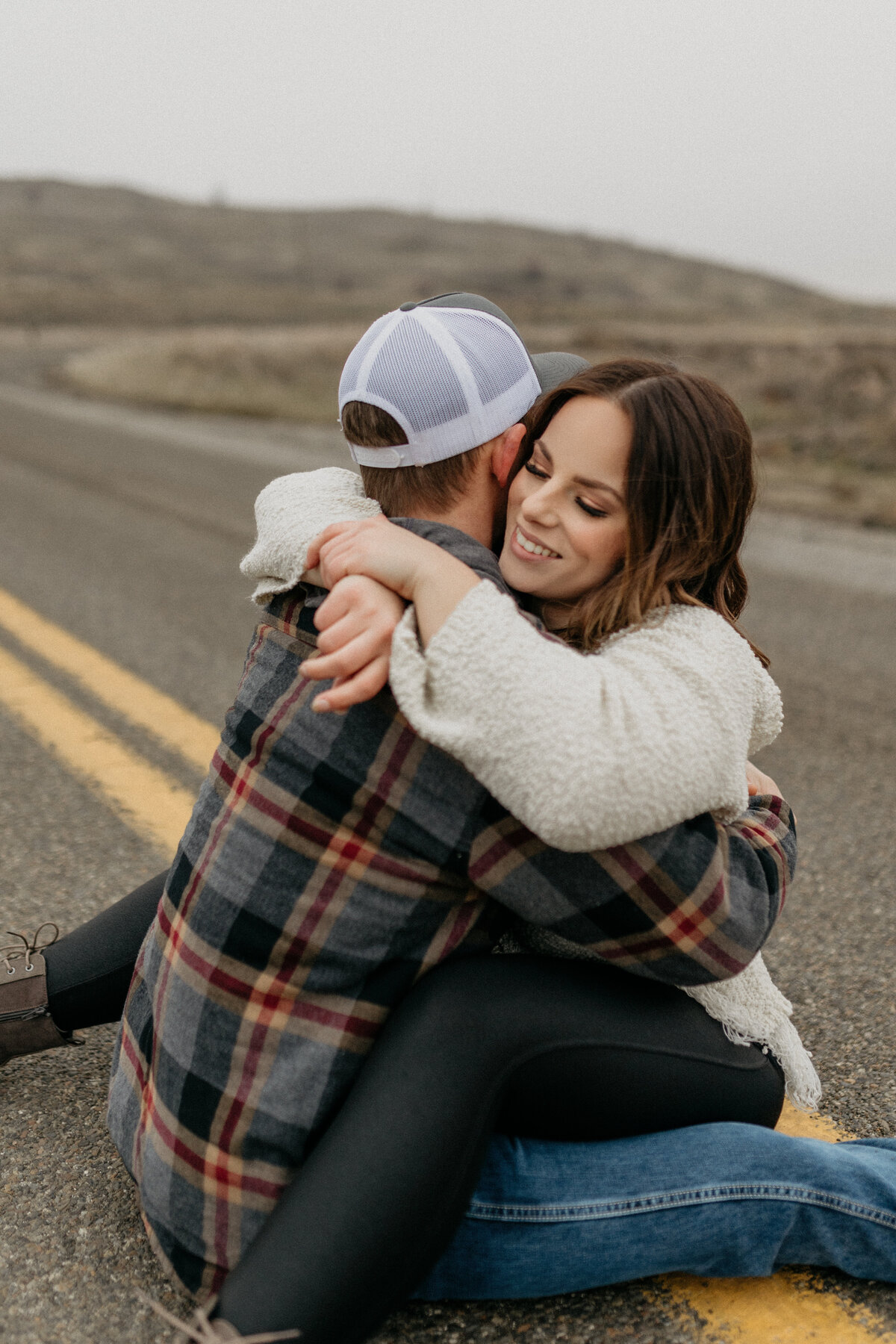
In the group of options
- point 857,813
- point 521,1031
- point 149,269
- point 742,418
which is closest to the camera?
point 521,1031

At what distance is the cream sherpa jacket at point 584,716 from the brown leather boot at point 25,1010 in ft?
3.18

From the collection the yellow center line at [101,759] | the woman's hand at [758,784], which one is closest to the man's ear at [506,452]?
the woman's hand at [758,784]

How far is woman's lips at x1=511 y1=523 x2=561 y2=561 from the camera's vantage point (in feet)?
4.86

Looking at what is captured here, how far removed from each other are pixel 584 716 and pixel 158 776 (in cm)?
213

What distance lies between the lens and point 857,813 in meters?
3.20

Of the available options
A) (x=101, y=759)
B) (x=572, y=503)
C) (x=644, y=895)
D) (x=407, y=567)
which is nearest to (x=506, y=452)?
(x=572, y=503)

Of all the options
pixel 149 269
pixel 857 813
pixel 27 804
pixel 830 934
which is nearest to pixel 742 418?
pixel 830 934

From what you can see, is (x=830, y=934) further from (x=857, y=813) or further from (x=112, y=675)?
(x=112, y=675)

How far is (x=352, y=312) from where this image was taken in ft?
177

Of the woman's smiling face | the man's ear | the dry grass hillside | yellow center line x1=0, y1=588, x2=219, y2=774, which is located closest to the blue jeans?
the woman's smiling face

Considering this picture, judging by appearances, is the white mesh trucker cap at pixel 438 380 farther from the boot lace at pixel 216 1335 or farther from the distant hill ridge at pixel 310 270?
the distant hill ridge at pixel 310 270

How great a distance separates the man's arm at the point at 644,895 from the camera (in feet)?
4.47

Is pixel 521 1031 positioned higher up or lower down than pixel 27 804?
higher up

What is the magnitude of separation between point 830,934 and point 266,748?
1.59 meters
